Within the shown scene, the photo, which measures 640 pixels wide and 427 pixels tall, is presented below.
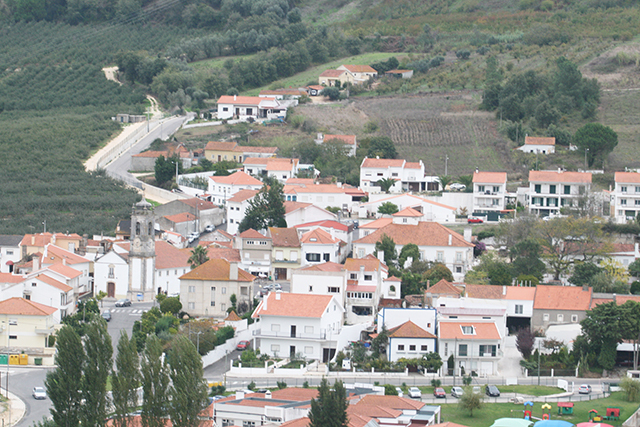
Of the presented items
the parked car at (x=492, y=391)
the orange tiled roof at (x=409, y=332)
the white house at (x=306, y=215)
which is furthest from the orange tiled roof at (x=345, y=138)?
the parked car at (x=492, y=391)

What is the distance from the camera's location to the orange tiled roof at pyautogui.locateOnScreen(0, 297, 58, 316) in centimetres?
6166

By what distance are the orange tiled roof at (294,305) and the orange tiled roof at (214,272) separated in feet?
18.4

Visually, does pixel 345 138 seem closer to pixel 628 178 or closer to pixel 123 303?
pixel 628 178

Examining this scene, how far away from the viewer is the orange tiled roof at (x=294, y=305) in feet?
196

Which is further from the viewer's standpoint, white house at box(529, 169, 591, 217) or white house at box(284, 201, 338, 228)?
white house at box(529, 169, 591, 217)

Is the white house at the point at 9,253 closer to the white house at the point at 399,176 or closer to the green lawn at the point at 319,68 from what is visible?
the white house at the point at 399,176

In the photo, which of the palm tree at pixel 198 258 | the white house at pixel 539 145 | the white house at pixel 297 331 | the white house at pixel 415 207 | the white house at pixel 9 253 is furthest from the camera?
the white house at pixel 539 145

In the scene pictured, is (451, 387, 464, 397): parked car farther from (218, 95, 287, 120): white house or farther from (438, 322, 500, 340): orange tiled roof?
(218, 95, 287, 120): white house

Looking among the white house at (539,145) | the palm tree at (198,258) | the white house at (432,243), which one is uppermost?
the white house at (539,145)

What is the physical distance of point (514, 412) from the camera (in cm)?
4972

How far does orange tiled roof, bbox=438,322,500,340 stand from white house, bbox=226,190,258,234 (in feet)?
93.6

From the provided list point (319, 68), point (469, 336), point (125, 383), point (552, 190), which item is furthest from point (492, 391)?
point (319, 68)

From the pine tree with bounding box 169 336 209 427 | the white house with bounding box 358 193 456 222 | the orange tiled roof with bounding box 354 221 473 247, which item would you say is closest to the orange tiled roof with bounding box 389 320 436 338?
the orange tiled roof with bounding box 354 221 473 247

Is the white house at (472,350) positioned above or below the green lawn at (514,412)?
above
